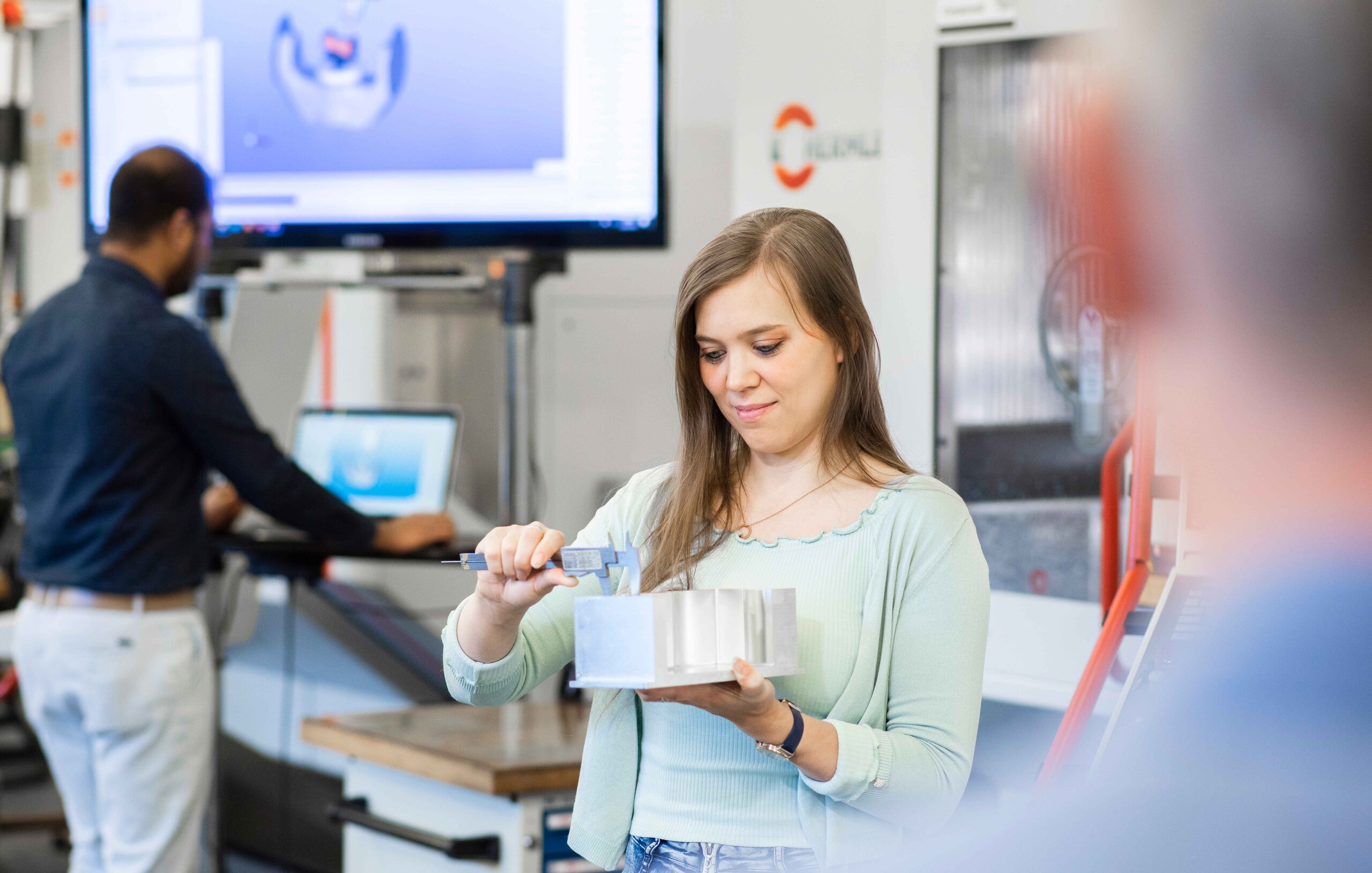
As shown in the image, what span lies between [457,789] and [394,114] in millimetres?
1371

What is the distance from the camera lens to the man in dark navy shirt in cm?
240

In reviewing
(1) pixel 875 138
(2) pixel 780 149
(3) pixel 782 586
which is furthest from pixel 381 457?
(3) pixel 782 586

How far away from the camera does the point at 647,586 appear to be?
1.21 m

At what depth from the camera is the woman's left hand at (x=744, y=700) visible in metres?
0.94

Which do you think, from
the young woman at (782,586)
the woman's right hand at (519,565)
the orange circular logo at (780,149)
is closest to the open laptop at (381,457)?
the orange circular logo at (780,149)

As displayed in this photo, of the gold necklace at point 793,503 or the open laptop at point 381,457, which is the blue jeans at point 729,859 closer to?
the gold necklace at point 793,503

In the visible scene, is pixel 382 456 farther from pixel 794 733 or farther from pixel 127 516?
pixel 794 733

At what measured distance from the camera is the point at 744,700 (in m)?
0.97

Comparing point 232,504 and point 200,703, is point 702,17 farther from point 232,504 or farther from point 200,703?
point 200,703

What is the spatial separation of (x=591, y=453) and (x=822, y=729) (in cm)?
227

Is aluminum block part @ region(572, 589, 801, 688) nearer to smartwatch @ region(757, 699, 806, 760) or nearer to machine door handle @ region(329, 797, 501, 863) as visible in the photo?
smartwatch @ region(757, 699, 806, 760)

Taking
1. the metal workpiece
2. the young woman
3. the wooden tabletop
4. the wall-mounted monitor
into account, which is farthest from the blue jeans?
the wall-mounted monitor

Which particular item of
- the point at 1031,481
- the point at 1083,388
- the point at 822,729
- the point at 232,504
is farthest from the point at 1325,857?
the point at 232,504

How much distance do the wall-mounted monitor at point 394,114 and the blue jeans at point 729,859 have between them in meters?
1.66
